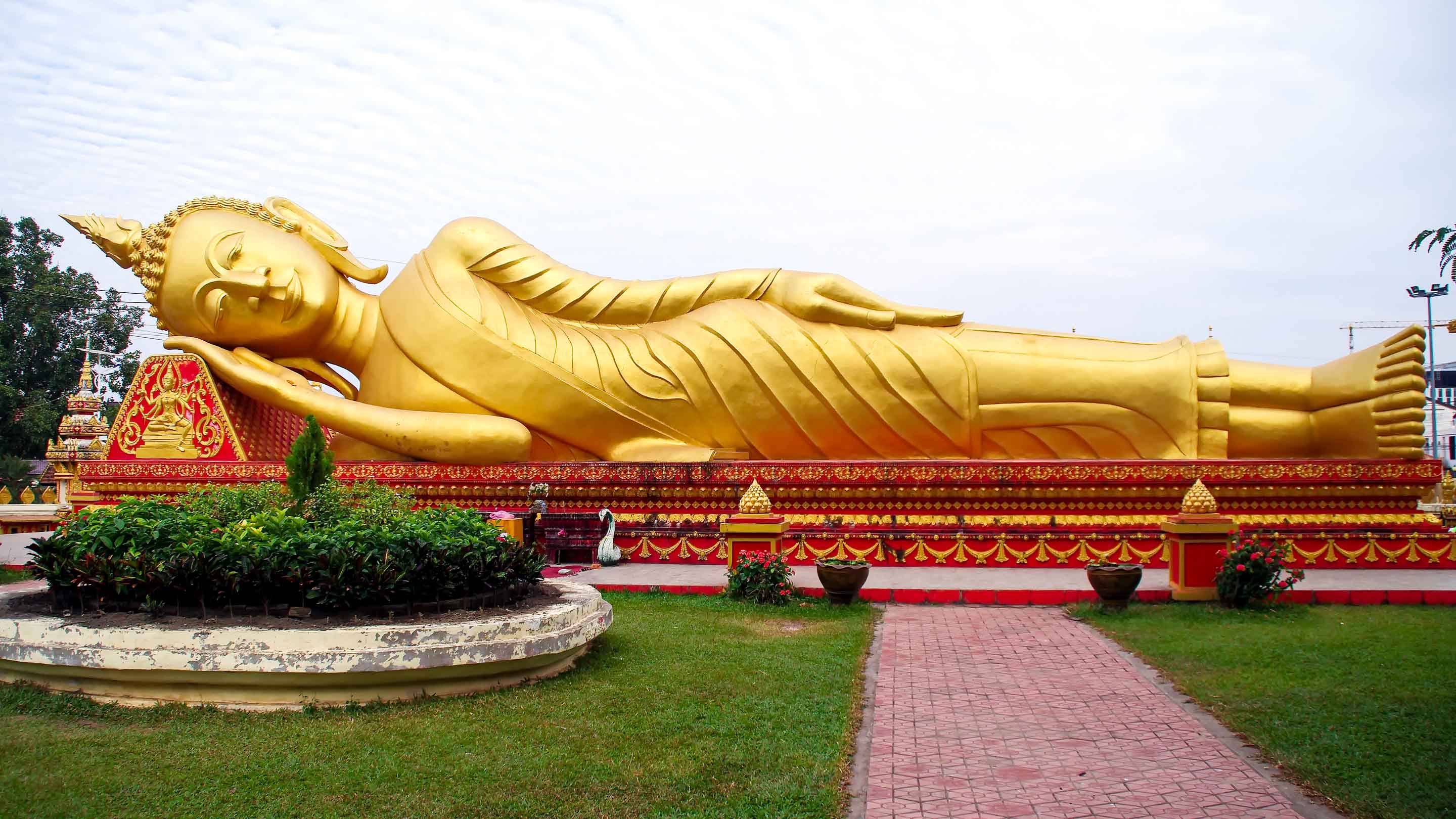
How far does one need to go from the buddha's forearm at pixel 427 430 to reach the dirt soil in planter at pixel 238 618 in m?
6.11

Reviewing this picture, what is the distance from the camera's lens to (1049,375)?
11242 mm

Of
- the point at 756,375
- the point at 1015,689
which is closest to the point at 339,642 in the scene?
the point at 1015,689

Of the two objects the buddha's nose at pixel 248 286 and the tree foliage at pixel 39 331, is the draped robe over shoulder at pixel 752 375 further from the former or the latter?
the tree foliage at pixel 39 331

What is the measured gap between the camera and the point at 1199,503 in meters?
8.67

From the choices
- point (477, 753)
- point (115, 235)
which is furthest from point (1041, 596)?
point (115, 235)

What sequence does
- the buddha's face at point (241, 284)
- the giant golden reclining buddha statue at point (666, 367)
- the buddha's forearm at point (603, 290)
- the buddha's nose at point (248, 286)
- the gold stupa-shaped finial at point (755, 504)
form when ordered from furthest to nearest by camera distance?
the buddha's forearm at point (603, 290) < the buddha's face at point (241, 284) < the buddha's nose at point (248, 286) < the giant golden reclining buddha statue at point (666, 367) < the gold stupa-shaped finial at point (755, 504)

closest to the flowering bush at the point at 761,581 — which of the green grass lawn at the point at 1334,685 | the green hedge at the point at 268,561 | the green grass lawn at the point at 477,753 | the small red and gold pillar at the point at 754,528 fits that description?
the small red and gold pillar at the point at 754,528

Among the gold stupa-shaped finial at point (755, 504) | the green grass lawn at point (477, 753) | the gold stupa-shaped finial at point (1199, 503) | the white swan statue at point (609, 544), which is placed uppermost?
the gold stupa-shaped finial at point (1199, 503)

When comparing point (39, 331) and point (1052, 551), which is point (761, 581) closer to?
point (1052, 551)

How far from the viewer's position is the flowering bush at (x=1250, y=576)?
7.92 metres

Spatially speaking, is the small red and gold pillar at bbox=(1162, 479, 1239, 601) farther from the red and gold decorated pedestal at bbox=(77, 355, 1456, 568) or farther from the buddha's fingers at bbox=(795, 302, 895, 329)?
the buddha's fingers at bbox=(795, 302, 895, 329)

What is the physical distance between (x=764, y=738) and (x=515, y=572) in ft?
6.78

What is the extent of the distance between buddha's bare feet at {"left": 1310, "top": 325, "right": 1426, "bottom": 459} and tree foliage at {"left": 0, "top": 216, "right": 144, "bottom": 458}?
27.7 m

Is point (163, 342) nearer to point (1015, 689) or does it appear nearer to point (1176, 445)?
point (1015, 689)
